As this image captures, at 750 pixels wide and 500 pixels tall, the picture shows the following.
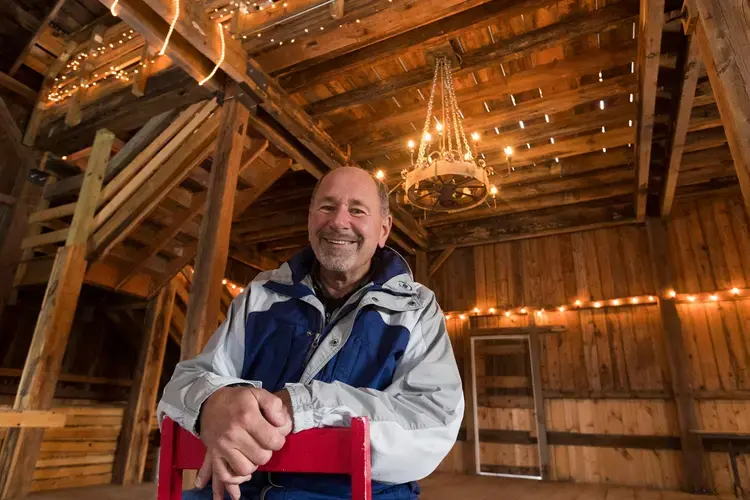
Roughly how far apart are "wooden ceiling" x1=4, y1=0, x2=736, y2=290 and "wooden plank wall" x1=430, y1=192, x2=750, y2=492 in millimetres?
498

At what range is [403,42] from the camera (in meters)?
3.49

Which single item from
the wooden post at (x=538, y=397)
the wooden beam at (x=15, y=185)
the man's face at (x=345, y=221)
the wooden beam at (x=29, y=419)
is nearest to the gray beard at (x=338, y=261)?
the man's face at (x=345, y=221)

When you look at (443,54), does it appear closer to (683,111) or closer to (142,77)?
(683,111)

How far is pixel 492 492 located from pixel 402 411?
14.5ft

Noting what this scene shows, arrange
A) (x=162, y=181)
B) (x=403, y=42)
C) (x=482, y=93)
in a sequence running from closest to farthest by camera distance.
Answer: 1. (x=403, y=42)
2. (x=162, y=181)
3. (x=482, y=93)

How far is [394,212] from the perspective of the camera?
5930mm

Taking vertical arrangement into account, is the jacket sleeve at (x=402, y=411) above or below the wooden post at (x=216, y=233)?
below

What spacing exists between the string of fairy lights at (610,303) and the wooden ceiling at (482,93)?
1062mm

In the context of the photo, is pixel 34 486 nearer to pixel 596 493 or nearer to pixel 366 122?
pixel 366 122

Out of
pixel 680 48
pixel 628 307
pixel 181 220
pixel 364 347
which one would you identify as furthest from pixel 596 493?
pixel 181 220

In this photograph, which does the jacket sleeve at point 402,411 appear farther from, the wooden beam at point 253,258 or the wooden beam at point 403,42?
the wooden beam at point 253,258

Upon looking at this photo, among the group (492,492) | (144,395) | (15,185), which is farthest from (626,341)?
(15,185)

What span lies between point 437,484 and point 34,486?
157 inches

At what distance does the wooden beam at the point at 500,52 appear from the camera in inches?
126
